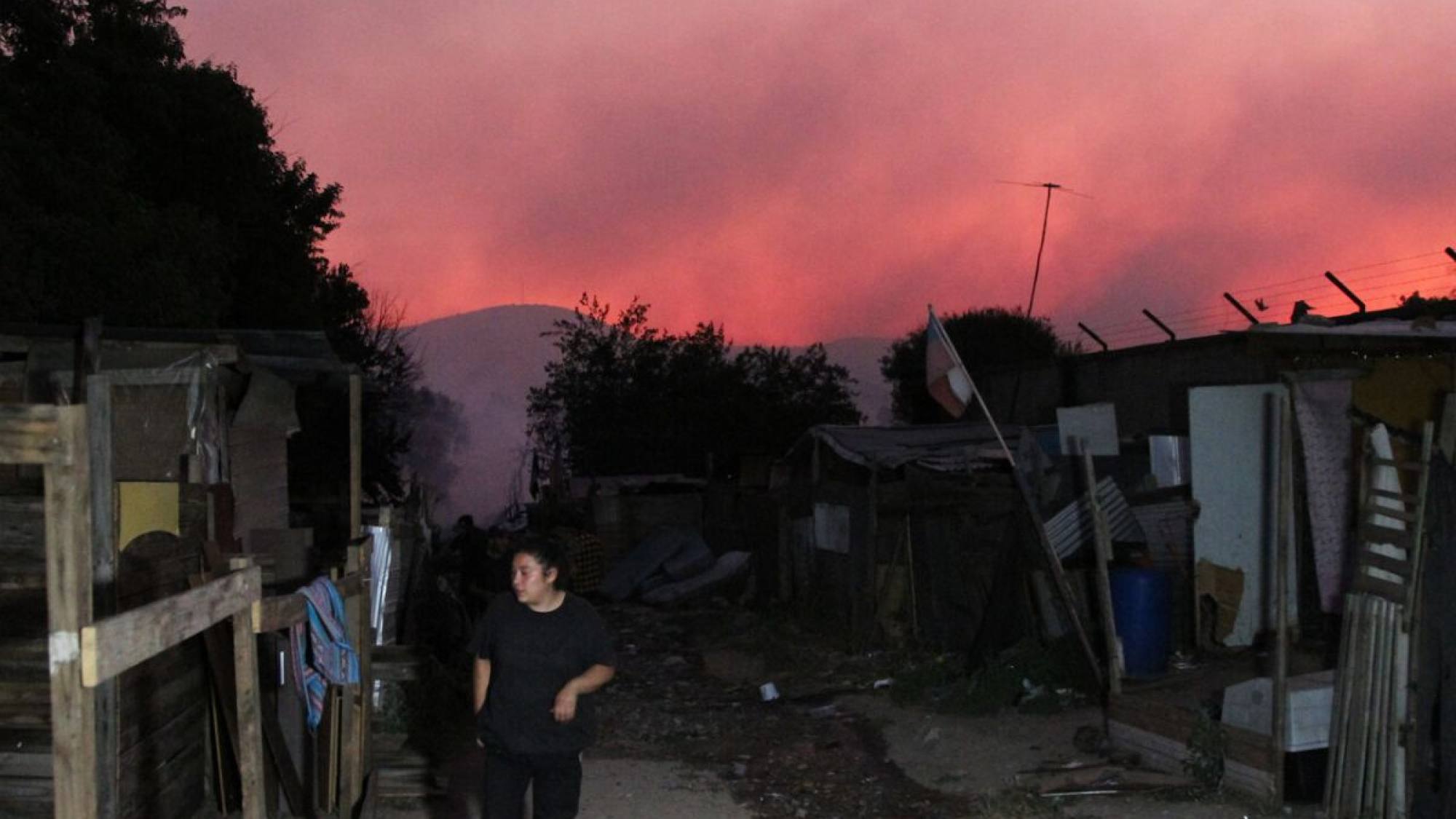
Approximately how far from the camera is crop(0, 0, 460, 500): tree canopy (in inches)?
512

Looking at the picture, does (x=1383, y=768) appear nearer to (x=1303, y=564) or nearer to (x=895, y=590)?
(x=1303, y=564)

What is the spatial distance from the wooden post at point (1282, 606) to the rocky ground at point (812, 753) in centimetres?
39

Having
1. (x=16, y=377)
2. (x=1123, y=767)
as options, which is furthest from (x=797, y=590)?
(x=16, y=377)

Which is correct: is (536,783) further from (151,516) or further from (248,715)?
(151,516)

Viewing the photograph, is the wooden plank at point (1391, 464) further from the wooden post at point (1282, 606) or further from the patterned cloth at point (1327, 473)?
the patterned cloth at point (1327, 473)

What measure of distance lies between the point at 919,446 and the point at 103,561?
1261 centimetres

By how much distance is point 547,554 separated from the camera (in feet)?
17.8

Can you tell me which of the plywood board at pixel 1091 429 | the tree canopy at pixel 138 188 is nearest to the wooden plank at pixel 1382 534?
the plywood board at pixel 1091 429

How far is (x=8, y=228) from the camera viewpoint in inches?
483

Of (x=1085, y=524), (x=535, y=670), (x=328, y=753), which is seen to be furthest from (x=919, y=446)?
(x=535, y=670)

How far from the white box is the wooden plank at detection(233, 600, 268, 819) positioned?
5462 millimetres

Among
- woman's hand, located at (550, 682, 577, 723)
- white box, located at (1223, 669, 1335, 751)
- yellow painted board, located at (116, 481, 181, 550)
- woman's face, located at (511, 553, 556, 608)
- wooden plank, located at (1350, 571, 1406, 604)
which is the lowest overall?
white box, located at (1223, 669, 1335, 751)

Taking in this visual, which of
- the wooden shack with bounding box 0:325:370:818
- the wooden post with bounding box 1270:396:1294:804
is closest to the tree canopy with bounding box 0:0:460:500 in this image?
the wooden shack with bounding box 0:325:370:818

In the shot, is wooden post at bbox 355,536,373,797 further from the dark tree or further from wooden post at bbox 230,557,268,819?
the dark tree
